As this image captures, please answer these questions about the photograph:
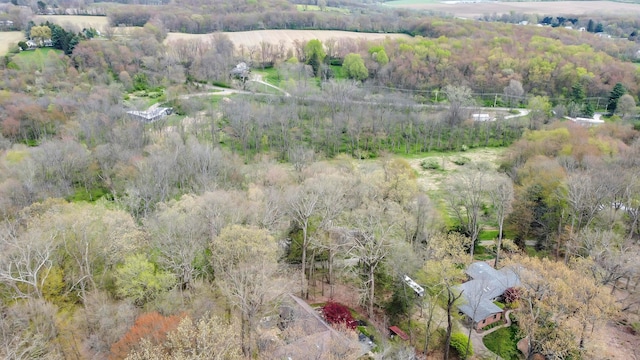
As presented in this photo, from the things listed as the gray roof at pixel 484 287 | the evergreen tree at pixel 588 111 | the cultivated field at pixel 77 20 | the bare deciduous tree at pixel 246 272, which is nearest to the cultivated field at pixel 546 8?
the evergreen tree at pixel 588 111

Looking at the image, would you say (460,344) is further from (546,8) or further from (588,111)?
(546,8)

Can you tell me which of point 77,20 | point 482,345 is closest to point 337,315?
point 482,345

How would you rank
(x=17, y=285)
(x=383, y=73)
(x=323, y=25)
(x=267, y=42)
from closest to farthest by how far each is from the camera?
1. (x=17, y=285)
2. (x=383, y=73)
3. (x=267, y=42)
4. (x=323, y=25)

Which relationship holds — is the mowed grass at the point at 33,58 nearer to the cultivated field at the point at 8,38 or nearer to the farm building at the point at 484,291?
the cultivated field at the point at 8,38

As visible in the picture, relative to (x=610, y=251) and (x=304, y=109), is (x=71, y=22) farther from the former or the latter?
(x=610, y=251)

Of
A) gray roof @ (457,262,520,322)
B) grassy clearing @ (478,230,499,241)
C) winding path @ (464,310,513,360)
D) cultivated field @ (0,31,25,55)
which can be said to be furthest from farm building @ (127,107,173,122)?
winding path @ (464,310,513,360)

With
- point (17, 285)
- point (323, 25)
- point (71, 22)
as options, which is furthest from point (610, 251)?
point (71, 22)
